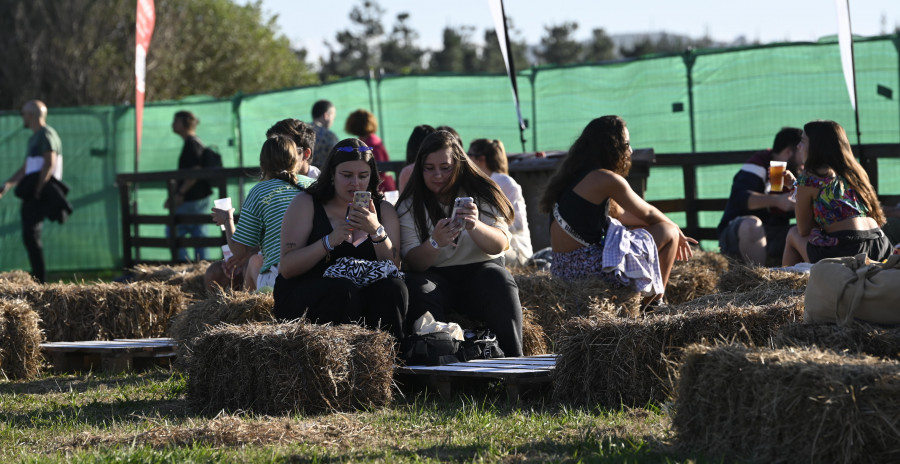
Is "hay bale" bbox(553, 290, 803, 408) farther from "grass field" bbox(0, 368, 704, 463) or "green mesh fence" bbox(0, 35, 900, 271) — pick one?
"green mesh fence" bbox(0, 35, 900, 271)

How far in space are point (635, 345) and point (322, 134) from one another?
231 inches

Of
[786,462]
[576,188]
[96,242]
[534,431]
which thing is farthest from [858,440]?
[96,242]

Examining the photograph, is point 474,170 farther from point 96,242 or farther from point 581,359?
point 96,242

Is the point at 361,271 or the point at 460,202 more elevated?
the point at 460,202

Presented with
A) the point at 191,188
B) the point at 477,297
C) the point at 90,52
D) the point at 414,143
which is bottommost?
the point at 477,297

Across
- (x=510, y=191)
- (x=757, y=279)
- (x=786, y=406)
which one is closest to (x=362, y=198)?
(x=786, y=406)

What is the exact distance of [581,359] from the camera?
484 centimetres

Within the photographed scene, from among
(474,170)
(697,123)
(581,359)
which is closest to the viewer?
(581,359)

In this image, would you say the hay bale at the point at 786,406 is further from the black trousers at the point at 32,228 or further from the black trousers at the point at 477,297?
the black trousers at the point at 32,228

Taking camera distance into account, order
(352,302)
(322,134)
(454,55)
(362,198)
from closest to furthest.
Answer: (362,198)
(352,302)
(322,134)
(454,55)

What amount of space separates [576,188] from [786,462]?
336 centimetres

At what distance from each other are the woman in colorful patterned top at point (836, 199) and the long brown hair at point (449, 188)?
2.13m

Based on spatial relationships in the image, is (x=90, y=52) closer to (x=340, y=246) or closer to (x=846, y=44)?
(x=846, y=44)

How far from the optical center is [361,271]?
5516 mm
